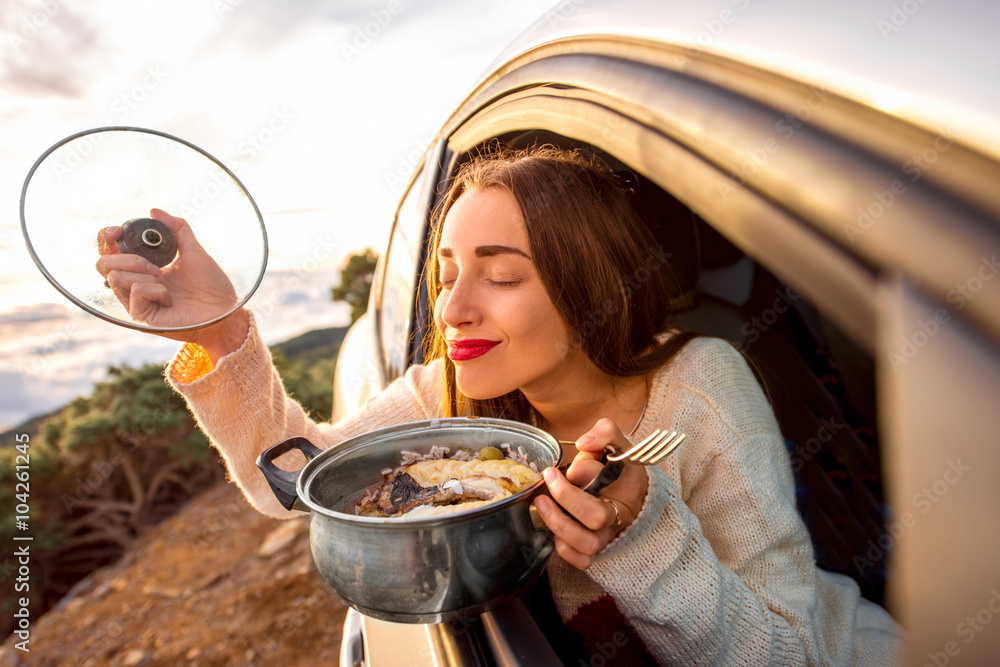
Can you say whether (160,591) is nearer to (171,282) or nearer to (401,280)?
(401,280)

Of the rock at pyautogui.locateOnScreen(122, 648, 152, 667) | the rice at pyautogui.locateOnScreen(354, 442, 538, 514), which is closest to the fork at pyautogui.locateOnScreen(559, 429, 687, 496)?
the rice at pyautogui.locateOnScreen(354, 442, 538, 514)

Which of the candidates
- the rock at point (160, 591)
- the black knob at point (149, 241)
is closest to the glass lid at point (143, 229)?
the black knob at point (149, 241)

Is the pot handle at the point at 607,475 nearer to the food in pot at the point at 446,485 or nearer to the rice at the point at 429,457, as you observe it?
the food in pot at the point at 446,485

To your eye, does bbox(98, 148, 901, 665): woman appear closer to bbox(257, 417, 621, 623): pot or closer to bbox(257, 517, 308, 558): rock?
bbox(257, 417, 621, 623): pot

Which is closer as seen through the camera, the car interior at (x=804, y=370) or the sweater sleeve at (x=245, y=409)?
the sweater sleeve at (x=245, y=409)

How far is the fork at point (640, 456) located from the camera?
937 mm

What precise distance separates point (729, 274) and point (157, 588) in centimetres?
516

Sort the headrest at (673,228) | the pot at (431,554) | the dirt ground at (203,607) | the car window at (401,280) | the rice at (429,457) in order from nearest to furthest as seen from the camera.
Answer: the pot at (431,554), the rice at (429,457), the headrest at (673,228), the car window at (401,280), the dirt ground at (203,607)

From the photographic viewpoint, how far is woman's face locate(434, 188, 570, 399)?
1557 mm

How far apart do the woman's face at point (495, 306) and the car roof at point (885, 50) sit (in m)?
0.80

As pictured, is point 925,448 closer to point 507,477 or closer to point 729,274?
point 507,477

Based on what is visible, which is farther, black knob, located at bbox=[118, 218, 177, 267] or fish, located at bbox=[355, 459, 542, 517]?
black knob, located at bbox=[118, 218, 177, 267]

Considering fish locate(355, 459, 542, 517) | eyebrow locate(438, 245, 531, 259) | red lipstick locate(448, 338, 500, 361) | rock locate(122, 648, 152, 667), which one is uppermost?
eyebrow locate(438, 245, 531, 259)

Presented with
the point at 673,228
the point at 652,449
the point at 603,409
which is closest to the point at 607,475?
the point at 652,449
